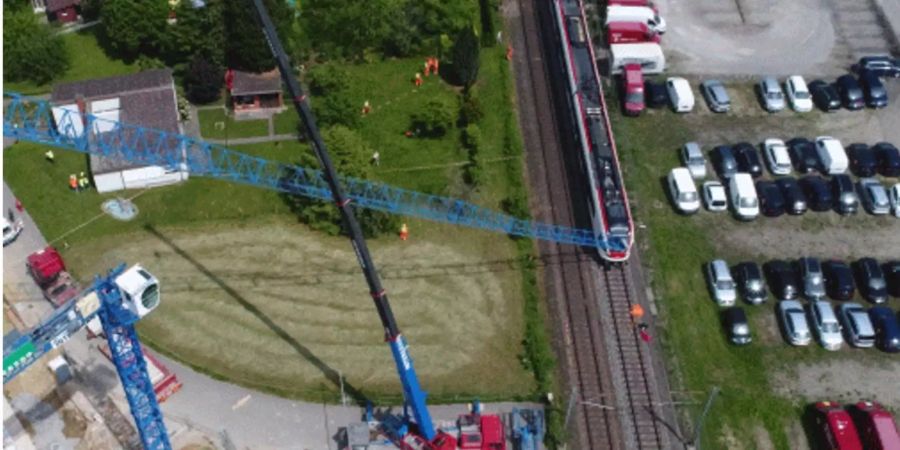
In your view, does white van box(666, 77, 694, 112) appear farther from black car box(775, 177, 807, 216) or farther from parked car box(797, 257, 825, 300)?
parked car box(797, 257, 825, 300)

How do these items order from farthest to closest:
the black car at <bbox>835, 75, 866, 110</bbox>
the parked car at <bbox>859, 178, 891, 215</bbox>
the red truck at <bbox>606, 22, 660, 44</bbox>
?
the red truck at <bbox>606, 22, 660, 44</bbox>, the black car at <bbox>835, 75, 866, 110</bbox>, the parked car at <bbox>859, 178, 891, 215</bbox>

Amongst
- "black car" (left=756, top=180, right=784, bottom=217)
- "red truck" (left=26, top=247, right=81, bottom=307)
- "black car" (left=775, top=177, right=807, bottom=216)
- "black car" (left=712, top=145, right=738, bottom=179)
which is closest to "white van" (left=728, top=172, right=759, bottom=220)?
"black car" (left=756, top=180, right=784, bottom=217)

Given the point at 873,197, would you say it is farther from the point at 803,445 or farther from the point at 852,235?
the point at 803,445

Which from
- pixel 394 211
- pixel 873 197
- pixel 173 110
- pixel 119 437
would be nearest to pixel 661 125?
pixel 873 197

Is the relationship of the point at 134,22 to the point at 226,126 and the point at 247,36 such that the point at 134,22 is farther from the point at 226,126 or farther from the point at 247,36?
the point at 226,126

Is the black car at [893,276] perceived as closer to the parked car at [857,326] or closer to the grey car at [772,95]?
the parked car at [857,326]

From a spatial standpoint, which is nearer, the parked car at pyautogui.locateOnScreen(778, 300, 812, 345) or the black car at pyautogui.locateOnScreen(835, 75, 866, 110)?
the parked car at pyautogui.locateOnScreen(778, 300, 812, 345)
